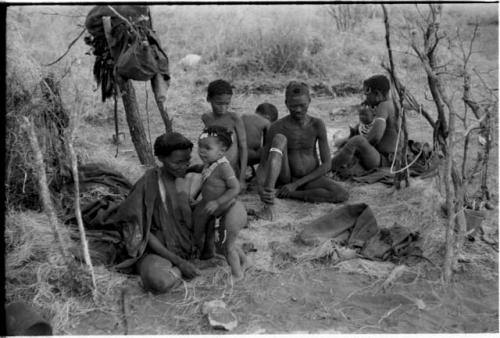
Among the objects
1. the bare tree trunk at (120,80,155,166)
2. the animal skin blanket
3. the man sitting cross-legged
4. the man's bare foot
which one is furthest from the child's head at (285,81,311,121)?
the animal skin blanket

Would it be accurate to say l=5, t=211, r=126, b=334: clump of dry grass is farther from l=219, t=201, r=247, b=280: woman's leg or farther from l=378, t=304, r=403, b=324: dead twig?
l=378, t=304, r=403, b=324: dead twig

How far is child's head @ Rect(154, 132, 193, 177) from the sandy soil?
699 millimetres

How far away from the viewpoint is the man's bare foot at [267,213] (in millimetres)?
4727

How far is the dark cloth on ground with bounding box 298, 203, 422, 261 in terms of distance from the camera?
398 cm

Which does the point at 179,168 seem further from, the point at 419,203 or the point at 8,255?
the point at 419,203

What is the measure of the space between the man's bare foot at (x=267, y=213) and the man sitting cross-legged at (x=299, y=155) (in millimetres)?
147

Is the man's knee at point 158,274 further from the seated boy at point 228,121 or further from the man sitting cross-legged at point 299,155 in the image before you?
the seated boy at point 228,121

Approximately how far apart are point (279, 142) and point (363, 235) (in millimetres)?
1106

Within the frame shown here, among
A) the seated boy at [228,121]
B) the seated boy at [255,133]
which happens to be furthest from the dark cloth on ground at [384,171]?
the seated boy at [228,121]

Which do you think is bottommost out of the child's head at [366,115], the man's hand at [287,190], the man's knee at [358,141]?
the man's hand at [287,190]

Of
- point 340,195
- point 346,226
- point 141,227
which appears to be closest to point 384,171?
point 340,195

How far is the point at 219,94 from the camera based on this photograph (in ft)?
16.8

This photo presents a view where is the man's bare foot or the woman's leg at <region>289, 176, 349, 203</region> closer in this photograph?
the man's bare foot

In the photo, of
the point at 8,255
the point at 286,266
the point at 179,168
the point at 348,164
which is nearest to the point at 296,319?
the point at 286,266
